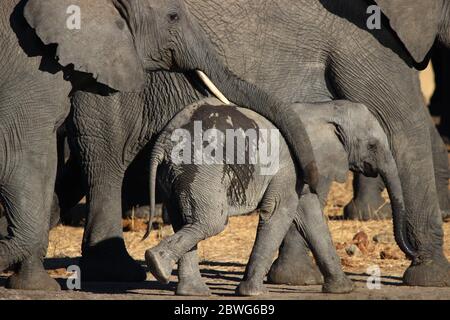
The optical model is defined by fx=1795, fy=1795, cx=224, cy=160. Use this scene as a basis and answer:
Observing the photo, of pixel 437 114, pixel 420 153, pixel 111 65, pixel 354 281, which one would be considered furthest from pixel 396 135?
pixel 437 114

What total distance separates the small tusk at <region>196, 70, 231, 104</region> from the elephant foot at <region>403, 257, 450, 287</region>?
150 cm

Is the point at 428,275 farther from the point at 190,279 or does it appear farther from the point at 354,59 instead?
the point at 190,279

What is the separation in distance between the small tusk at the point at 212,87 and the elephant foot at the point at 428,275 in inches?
59.2

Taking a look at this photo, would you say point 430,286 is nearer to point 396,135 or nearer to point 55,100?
point 396,135

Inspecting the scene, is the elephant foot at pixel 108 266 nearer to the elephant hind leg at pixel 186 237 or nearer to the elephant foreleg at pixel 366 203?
the elephant hind leg at pixel 186 237

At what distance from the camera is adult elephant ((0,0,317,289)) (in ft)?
30.0

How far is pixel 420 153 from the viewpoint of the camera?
10.2 meters

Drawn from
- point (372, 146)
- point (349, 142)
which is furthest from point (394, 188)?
point (349, 142)

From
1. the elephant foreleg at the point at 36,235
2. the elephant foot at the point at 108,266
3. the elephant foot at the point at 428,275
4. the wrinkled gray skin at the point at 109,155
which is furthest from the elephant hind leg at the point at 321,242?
the elephant foreleg at the point at 36,235

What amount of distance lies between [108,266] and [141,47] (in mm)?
1419

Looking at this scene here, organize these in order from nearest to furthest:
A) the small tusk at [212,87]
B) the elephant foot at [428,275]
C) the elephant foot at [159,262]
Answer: the elephant foot at [159,262], the small tusk at [212,87], the elephant foot at [428,275]

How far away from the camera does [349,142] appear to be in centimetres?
964

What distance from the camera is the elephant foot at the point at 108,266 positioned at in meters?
10.2
